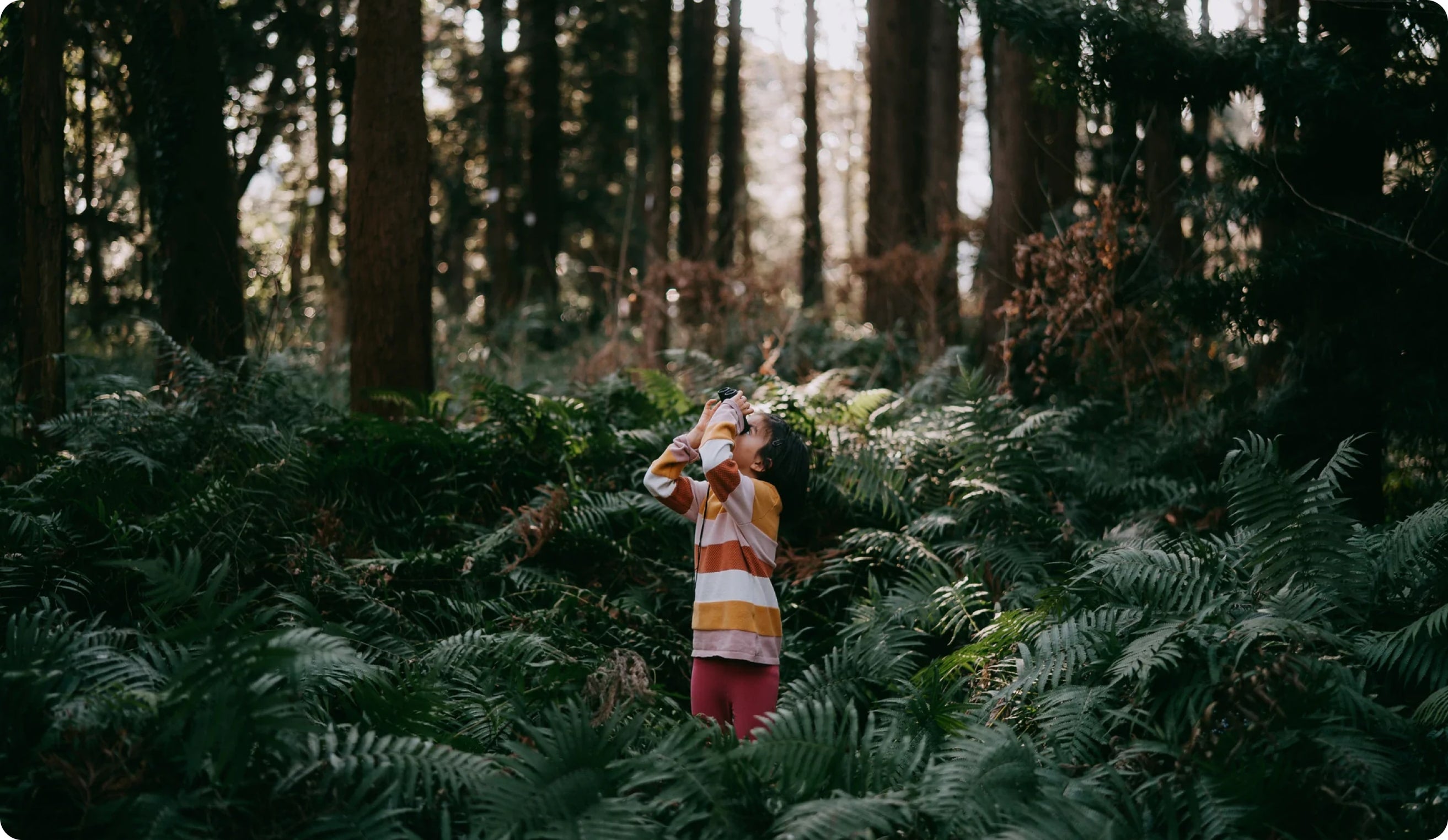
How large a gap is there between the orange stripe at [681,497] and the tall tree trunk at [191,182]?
5584mm

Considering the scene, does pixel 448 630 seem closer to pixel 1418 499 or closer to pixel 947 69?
pixel 1418 499

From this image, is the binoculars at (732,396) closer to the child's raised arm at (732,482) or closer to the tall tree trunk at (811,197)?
the child's raised arm at (732,482)

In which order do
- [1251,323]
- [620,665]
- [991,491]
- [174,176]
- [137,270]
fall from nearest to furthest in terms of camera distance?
[620,665] → [991,491] → [1251,323] → [174,176] → [137,270]

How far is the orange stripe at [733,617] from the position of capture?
3.95 meters

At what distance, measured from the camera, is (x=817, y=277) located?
60.5 ft

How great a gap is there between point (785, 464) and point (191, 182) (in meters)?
6.40

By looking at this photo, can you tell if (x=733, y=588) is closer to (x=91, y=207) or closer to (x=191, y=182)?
(x=191, y=182)

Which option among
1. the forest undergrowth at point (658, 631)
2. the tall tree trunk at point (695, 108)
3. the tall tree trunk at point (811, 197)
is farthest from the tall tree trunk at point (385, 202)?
the tall tree trunk at point (695, 108)

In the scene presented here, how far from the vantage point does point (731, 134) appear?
20484mm

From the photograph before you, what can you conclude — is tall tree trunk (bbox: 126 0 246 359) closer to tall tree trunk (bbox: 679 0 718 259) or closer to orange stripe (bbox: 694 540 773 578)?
orange stripe (bbox: 694 540 773 578)

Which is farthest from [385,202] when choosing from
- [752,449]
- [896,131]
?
[896,131]

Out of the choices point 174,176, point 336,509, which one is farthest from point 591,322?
point 336,509

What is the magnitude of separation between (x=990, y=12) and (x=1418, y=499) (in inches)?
157

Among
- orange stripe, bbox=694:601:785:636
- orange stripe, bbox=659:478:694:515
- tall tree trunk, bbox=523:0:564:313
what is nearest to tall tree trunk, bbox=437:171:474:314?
tall tree trunk, bbox=523:0:564:313
